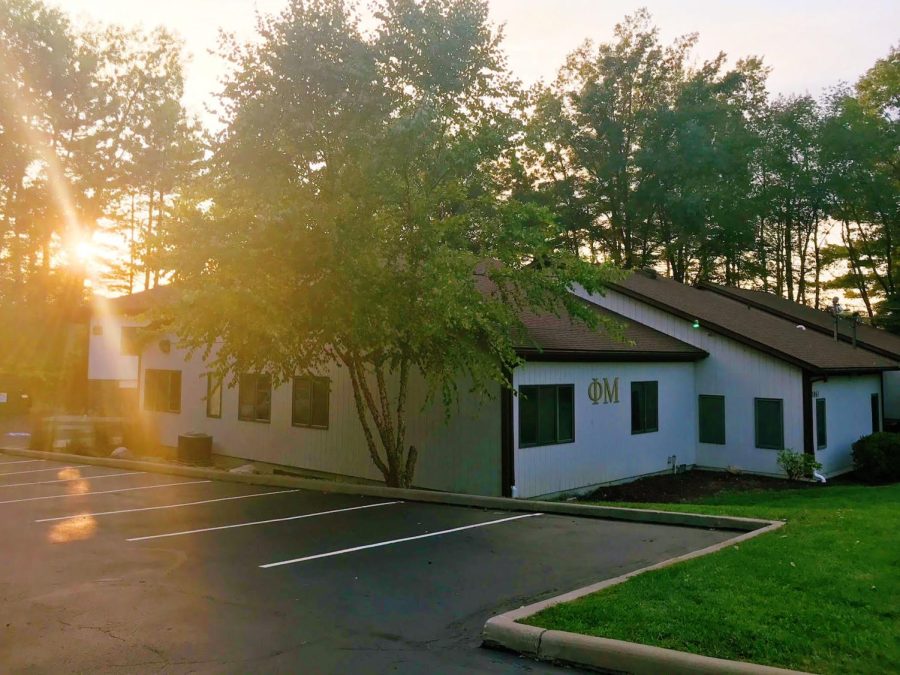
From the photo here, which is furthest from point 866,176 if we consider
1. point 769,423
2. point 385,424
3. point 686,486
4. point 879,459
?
point 385,424

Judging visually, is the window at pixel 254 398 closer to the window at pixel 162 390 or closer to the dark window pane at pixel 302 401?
the dark window pane at pixel 302 401

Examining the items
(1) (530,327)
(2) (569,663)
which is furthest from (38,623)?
(1) (530,327)

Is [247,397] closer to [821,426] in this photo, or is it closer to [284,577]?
[284,577]

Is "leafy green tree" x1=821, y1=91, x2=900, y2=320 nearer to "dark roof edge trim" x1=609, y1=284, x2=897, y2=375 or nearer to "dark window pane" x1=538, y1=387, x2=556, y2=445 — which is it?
"dark roof edge trim" x1=609, y1=284, x2=897, y2=375

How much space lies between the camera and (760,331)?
21.5 m

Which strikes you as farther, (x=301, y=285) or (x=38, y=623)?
(x=301, y=285)

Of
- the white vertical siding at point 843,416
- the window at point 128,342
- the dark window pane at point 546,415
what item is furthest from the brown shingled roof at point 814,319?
the window at point 128,342

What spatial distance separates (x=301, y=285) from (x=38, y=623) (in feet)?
24.0

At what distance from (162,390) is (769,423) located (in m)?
19.0

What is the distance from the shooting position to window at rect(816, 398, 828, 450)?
746 inches

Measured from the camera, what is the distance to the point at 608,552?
9.07 m

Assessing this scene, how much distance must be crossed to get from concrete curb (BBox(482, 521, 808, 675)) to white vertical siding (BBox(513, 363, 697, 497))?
9.02 meters

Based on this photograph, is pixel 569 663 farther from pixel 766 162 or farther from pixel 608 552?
pixel 766 162

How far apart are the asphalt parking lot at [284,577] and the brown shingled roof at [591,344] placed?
187 inches
